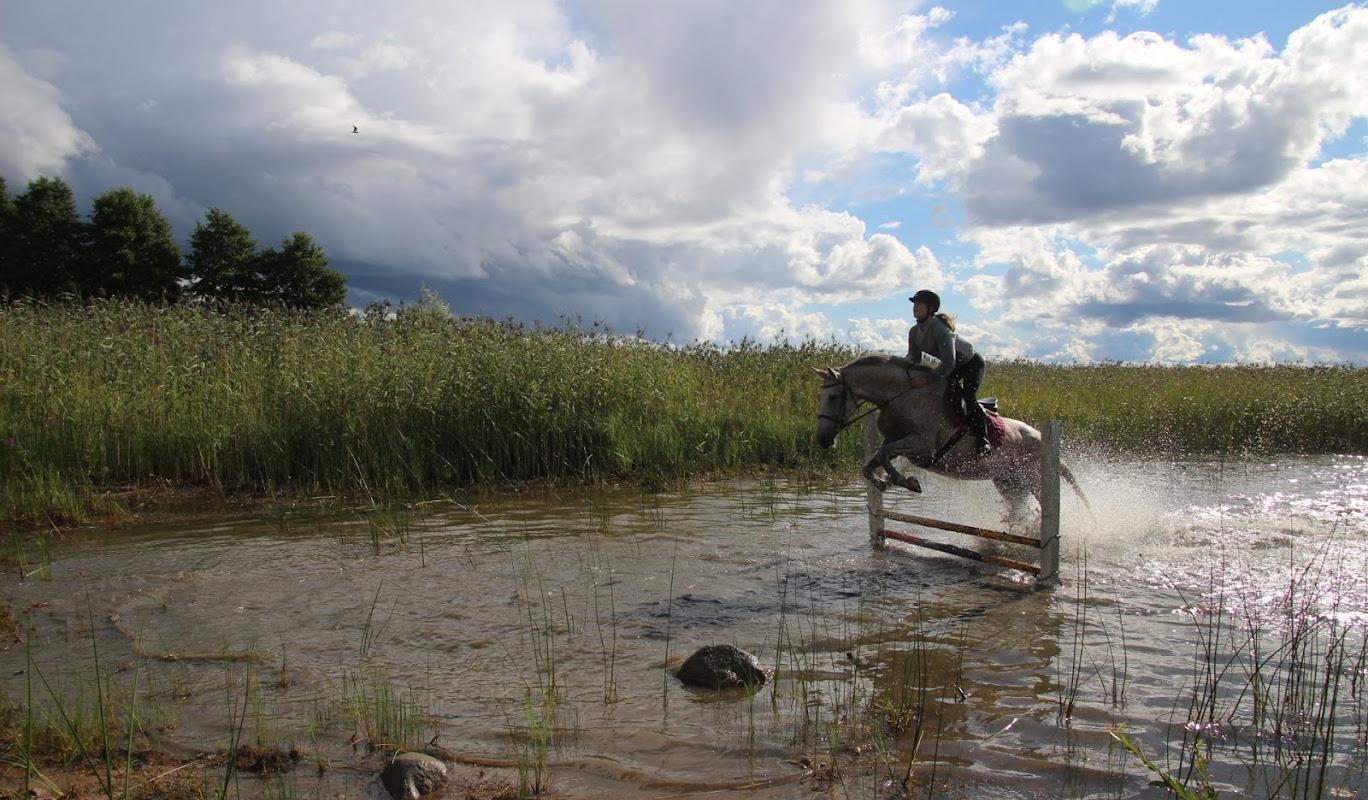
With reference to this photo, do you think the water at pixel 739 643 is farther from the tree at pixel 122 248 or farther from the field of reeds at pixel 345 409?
the tree at pixel 122 248

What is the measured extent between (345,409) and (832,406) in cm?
722

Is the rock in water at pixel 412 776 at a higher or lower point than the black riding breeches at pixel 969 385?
lower

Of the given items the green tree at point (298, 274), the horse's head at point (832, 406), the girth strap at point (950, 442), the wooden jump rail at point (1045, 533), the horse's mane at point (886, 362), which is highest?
the green tree at point (298, 274)

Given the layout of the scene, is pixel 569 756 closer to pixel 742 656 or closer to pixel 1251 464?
pixel 742 656

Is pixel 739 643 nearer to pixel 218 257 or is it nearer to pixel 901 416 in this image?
pixel 901 416

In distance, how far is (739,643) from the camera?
20.0ft

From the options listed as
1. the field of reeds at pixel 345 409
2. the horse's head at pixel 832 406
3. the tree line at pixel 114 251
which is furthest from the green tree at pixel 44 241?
the horse's head at pixel 832 406

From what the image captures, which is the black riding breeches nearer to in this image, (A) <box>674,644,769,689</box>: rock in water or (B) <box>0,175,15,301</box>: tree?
(A) <box>674,644,769,689</box>: rock in water

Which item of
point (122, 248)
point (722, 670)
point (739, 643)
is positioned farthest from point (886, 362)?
point (122, 248)

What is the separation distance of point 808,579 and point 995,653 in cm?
228

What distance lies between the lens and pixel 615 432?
45.2ft

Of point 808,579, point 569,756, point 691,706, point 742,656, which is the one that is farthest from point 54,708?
point 808,579

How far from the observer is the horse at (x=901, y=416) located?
29.9 ft

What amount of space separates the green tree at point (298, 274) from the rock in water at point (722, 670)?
4944cm
